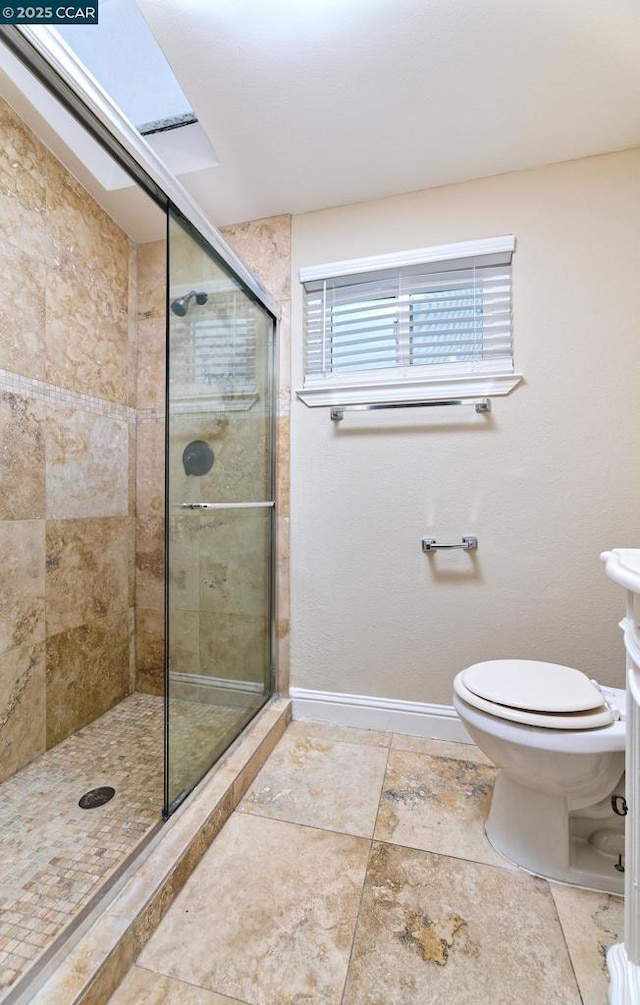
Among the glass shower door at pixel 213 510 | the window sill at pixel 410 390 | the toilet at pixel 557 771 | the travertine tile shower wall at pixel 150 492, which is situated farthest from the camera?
the travertine tile shower wall at pixel 150 492

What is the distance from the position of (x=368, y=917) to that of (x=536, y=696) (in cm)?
65

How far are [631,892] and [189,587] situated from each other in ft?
3.89

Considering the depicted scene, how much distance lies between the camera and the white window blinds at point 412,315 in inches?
66.0

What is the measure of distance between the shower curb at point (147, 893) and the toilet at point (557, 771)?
0.76 metres

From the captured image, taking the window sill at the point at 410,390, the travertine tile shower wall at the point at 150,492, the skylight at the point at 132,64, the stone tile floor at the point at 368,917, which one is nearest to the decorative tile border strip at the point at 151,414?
the travertine tile shower wall at the point at 150,492

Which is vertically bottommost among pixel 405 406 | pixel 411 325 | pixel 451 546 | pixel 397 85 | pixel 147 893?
pixel 147 893

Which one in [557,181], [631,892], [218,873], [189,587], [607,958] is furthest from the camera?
[557,181]

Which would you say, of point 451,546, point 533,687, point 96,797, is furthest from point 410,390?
point 96,797

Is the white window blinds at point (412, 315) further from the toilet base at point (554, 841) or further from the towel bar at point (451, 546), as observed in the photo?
the toilet base at point (554, 841)

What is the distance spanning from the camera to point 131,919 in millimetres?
885

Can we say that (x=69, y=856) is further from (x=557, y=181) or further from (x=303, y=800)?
(x=557, y=181)

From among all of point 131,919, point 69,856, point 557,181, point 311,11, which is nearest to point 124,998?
point 131,919

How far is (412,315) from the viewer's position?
1.77m

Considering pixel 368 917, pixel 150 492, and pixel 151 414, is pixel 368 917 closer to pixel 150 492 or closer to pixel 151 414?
pixel 150 492
